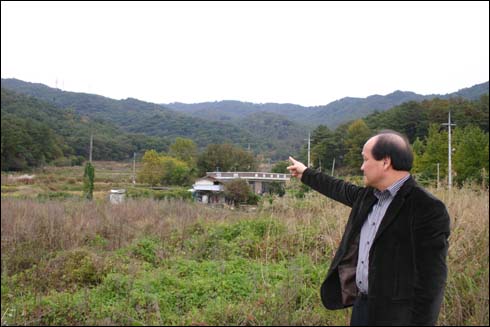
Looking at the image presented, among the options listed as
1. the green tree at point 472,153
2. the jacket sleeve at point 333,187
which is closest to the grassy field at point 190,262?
the jacket sleeve at point 333,187

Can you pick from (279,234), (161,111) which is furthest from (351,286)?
(161,111)

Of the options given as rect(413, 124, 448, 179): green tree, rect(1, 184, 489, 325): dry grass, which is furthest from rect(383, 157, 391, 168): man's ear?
rect(413, 124, 448, 179): green tree

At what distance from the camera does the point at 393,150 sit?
4.98 feet

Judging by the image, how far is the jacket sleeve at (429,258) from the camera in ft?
4.55

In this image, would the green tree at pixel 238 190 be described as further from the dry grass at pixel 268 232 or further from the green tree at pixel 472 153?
the green tree at pixel 472 153

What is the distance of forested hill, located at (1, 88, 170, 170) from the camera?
577cm

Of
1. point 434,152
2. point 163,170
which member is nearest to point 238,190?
point 163,170

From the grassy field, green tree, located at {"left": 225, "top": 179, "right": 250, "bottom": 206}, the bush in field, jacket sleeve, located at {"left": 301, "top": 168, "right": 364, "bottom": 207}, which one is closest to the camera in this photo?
jacket sleeve, located at {"left": 301, "top": 168, "right": 364, "bottom": 207}

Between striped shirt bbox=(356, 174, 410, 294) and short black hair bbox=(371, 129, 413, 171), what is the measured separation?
62 mm

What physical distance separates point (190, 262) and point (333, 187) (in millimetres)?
3917

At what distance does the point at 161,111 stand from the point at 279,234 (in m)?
9.39

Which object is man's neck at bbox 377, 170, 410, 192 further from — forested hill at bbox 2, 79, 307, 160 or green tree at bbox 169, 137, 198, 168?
forested hill at bbox 2, 79, 307, 160

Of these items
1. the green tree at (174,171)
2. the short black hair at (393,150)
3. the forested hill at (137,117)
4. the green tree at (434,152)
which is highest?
the forested hill at (137,117)

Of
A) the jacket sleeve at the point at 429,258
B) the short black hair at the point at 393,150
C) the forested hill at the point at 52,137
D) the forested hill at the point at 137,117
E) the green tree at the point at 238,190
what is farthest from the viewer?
the forested hill at the point at 137,117
